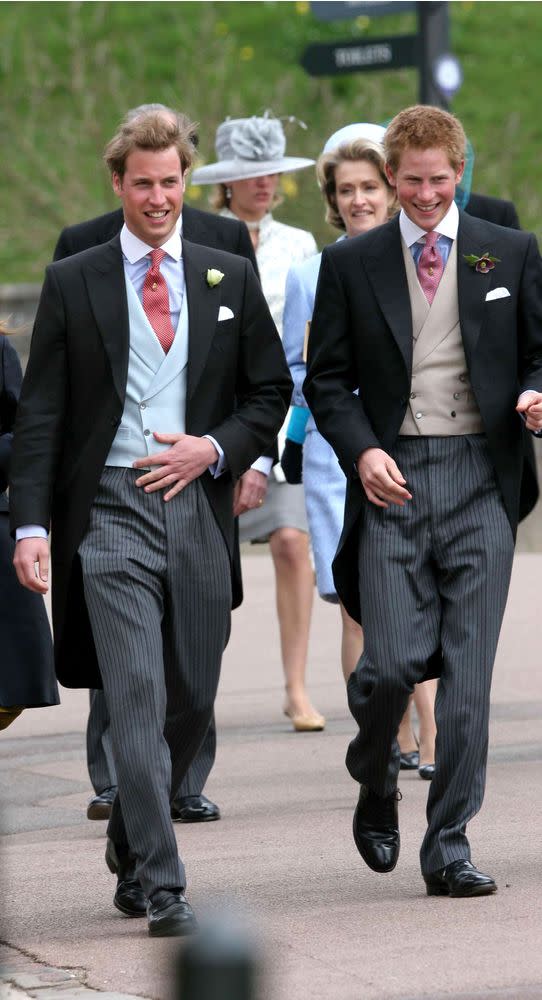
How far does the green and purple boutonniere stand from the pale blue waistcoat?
766 millimetres

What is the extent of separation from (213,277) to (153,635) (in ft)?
3.12

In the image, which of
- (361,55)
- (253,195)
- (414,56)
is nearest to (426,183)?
(253,195)

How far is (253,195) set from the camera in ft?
26.9

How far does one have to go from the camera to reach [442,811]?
512 centimetres

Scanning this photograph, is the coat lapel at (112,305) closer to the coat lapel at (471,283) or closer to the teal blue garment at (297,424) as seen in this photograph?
the coat lapel at (471,283)

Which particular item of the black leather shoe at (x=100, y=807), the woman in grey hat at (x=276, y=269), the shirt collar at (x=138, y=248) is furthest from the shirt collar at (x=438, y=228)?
the woman in grey hat at (x=276, y=269)

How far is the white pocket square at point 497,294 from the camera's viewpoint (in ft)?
17.4

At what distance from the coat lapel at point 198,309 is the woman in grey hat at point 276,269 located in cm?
273

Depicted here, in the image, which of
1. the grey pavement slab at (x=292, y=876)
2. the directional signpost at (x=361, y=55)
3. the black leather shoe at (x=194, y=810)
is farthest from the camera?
the directional signpost at (x=361, y=55)

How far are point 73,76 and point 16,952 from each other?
19.7 m

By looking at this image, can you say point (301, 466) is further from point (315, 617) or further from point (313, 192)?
point (313, 192)

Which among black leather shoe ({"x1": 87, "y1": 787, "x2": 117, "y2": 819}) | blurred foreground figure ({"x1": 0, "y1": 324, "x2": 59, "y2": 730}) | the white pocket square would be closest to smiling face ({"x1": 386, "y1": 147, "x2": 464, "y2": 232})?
the white pocket square

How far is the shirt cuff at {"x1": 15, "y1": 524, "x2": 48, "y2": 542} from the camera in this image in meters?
5.06

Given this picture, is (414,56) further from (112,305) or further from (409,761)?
(112,305)
